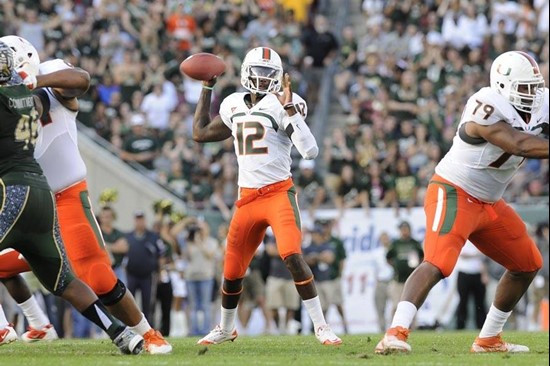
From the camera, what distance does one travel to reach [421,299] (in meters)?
7.86

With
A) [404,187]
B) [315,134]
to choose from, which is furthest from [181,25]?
[404,187]

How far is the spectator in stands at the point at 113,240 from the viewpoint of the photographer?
14.2m

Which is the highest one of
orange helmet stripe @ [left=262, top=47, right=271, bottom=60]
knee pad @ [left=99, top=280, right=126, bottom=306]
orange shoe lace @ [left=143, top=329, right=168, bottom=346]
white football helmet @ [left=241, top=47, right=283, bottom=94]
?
orange helmet stripe @ [left=262, top=47, right=271, bottom=60]

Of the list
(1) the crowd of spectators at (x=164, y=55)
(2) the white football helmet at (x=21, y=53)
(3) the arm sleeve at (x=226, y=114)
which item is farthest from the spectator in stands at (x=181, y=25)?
(2) the white football helmet at (x=21, y=53)

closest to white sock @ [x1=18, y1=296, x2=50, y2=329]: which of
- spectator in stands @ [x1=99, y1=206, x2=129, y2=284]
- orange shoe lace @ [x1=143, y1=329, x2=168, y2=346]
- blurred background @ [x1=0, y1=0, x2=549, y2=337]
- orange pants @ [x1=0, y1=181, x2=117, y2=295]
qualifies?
orange pants @ [x1=0, y1=181, x2=117, y2=295]

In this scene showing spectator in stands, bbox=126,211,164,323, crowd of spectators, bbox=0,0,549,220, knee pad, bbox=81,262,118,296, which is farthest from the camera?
crowd of spectators, bbox=0,0,549,220

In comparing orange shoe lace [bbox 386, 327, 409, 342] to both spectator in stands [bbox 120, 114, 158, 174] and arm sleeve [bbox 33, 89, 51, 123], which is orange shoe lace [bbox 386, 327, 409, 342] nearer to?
arm sleeve [bbox 33, 89, 51, 123]

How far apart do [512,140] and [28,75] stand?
3.02 m

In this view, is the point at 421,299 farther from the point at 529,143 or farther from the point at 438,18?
the point at 438,18

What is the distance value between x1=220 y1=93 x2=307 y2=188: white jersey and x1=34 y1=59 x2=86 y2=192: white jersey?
3.93ft

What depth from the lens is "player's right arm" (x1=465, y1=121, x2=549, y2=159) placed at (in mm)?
7582

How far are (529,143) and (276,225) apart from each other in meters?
2.04

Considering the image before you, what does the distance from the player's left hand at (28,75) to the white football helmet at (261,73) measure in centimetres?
175

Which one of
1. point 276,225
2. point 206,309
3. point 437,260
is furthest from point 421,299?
point 206,309
